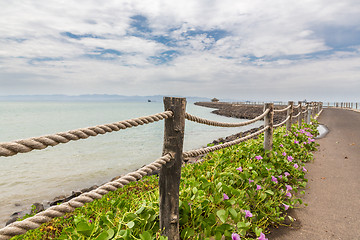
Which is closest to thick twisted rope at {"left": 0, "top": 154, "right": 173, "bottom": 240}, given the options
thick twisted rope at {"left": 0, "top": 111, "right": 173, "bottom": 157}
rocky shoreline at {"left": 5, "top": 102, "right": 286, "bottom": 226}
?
thick twisted rope at {"left": 0, "top": 111, "right": 173, "bottom": 157}

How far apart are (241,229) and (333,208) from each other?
6.41 ft

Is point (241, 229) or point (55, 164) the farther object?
point (55, 164)

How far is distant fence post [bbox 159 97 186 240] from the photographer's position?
188 cm

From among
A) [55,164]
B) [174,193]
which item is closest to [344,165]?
[174,193]

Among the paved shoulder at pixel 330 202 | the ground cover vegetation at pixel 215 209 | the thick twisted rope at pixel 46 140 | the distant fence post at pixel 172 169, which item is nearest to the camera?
the thick twisted rope at pixel 46 140

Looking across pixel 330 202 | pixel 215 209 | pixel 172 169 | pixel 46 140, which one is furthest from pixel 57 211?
pixel 330 202

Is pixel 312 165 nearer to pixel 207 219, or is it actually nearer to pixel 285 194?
pixel 285 194

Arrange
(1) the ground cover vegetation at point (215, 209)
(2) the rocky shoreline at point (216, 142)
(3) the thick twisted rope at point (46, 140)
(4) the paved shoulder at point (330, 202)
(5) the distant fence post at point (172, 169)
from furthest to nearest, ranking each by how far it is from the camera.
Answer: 1. (2) the rocky shoreline at point (216, 142)
2. (4) the paved shoulder at point (330, 202)
3. (1) the ground cover vegetation at point (215, 209)
4. (5) the distant fence post at point (172, 169)
5. (3) the thick twisted rope at point (46, 140)

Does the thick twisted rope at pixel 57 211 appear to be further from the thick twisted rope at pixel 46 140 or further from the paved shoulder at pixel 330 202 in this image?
the paved shoulder at pixel 330 202

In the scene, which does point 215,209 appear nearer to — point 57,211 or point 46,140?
point 57,211

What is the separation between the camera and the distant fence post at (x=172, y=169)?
6.18 feet

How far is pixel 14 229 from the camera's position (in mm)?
1027

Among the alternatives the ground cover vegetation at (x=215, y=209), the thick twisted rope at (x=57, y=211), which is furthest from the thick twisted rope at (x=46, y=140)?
the ground cover vegetation at (x=215, y=209)

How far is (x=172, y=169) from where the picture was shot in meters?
1.94
